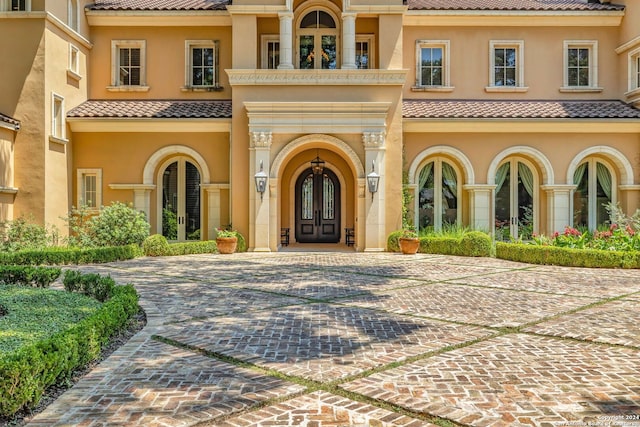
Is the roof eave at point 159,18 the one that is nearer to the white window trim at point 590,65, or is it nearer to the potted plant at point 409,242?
the potted plant at point 409,242

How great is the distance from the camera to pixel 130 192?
18750 mm

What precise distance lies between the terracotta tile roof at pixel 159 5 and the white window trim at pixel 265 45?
2038 mm

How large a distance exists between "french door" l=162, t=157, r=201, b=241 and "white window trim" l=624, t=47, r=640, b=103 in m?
17.2

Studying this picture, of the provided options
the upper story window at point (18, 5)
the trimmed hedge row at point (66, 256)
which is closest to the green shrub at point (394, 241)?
the trimmed hedge row at point (66, 256)

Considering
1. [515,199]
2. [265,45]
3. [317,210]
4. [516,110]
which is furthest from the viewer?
[317,210]

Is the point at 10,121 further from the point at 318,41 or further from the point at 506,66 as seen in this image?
the point at 506,66

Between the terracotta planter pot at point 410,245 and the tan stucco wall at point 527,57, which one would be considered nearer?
the terracotta planter pot at point 410,245

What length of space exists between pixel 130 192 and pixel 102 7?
757cm

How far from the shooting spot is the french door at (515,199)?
19391mm

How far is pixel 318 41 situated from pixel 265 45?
2.11 meters

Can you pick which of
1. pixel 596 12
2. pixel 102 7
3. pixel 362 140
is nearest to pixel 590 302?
pixel 362 140

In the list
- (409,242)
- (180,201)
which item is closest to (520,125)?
(409,242)

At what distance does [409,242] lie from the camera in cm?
1659

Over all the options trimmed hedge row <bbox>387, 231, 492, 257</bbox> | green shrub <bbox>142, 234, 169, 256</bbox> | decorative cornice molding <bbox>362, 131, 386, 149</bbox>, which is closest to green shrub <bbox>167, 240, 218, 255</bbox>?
green shrub <bbox>142, 234, 169, 256</bbox>
